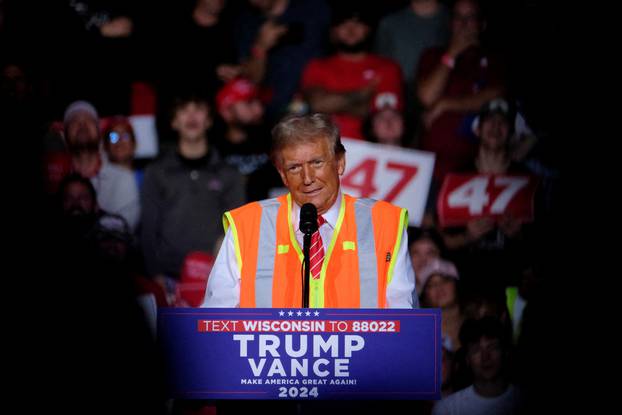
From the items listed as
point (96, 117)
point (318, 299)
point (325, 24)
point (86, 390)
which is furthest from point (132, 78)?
point (318, 299)

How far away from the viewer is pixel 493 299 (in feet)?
18.2

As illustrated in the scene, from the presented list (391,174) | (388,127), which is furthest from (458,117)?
(391,174)

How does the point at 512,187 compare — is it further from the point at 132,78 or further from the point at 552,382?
the point at 132,78

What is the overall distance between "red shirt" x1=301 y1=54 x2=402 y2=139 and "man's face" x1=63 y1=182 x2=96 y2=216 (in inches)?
60.2

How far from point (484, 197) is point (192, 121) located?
1866 mm

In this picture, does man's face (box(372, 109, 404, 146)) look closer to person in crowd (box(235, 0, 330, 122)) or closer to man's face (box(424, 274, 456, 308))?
person in crowd (box(235, 0, 330, 122))

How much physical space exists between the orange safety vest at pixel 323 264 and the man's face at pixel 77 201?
272cm

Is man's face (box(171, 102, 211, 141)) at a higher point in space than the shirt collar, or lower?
higher

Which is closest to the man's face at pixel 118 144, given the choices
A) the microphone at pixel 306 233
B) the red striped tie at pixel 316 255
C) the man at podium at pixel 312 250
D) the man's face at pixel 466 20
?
the man's face at pixel 466 20

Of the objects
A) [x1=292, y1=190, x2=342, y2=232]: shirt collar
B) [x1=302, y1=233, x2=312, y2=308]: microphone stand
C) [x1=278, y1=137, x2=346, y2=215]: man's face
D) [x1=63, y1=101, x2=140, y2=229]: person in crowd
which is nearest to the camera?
[x1=302, y1=233, x2=312, y2=308]: microphone stand

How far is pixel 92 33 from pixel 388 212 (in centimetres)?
363

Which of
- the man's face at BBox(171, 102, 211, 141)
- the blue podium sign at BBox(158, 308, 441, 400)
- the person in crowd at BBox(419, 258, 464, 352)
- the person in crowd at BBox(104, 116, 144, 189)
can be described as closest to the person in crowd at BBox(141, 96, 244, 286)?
the man's face at BBox(171, 102, 211, 141)

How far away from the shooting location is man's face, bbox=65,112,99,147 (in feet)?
20.2

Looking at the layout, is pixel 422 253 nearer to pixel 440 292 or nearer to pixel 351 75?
pixel 440 292
